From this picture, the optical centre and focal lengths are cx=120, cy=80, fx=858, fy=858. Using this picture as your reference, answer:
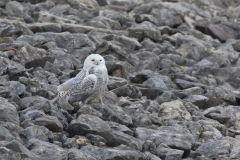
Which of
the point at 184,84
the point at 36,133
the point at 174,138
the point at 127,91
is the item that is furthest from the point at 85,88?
the point at 184,84

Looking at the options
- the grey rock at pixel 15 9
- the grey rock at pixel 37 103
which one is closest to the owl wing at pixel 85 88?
the grey rock at pixel 37 103

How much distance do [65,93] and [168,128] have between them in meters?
2.09

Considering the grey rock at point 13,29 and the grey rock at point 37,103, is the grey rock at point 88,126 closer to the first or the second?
the grey rock at point 37,103

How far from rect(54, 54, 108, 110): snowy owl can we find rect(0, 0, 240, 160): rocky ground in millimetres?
226

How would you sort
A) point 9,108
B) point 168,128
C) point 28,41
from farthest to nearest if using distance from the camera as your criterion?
1. point 28,41
2. point 168,128
3. point 9,108

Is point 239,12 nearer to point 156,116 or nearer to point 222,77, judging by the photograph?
point 222,77

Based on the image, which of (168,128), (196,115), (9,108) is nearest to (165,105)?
(196,115)

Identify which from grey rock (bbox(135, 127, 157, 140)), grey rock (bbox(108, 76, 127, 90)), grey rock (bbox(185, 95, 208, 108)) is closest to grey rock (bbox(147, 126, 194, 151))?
grey rock (bbox(135, 127, 157, 140))

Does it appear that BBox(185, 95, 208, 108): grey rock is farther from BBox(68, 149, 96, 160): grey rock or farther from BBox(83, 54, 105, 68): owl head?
BBox(68, 149, 96, 160): grey rock

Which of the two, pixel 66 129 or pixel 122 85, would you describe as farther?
pixel 122 85

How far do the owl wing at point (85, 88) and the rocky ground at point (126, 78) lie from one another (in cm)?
28

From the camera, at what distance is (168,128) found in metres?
16.2

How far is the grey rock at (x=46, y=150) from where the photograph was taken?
13.2 metres

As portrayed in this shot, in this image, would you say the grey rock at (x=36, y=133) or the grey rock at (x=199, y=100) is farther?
the grey rock at (x=199, y=100)
